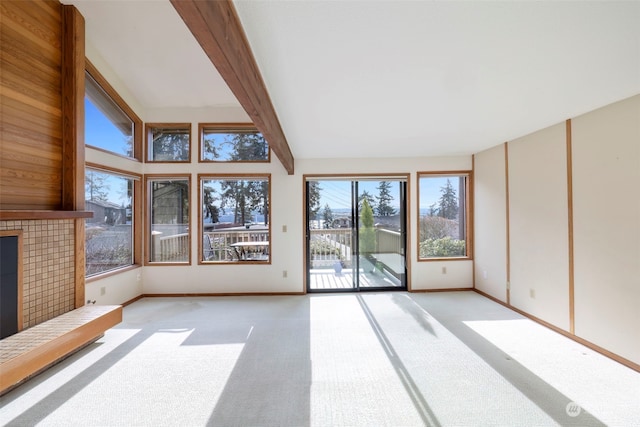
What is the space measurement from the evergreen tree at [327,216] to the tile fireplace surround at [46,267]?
10.2ft

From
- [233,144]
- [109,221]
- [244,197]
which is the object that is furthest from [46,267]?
[233,144]

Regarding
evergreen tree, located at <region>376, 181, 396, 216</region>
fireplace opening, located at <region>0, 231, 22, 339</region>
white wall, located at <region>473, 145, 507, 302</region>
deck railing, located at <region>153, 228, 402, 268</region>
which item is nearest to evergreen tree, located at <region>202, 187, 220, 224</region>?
deck railing, located at <region>153, 228, 402, 268</region>

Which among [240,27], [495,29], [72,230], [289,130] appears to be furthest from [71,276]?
[495,29]

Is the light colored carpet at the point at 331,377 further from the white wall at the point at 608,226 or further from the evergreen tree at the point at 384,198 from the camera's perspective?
the evergreen tree at the point at 384,198

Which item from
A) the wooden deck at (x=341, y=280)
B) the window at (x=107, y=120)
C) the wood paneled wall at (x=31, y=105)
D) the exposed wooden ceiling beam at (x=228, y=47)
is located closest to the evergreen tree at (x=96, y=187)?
the window at (x=107, y=120)

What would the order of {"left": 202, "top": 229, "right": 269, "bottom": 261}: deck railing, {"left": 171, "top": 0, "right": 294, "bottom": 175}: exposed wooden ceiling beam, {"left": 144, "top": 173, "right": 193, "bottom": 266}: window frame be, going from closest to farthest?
1. {"left": 171, "top": 0, "right": 294, "bottom": 175}: exposed wooden ceiling beam
2. {"left": 144, "top": 173, "right": 193, "bottom": 266}: window frame
3. {"left": 202, "top": 229, "right": 269, "bottom": 261}: deck railing

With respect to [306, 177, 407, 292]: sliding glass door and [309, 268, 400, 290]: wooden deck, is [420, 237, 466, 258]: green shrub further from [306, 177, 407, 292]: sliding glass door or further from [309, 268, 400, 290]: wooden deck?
[309, 268, 400, 290]: wooden deck

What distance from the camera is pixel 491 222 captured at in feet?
12.2

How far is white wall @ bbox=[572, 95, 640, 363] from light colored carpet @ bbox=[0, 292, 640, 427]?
30cm

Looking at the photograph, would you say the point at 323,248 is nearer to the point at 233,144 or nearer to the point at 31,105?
the point at 233,144

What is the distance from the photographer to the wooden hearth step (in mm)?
1699

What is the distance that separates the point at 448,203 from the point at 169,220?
15.4 feet

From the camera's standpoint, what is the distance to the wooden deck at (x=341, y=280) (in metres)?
4.18

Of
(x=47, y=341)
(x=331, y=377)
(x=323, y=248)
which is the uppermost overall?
(x=323, y=248)
